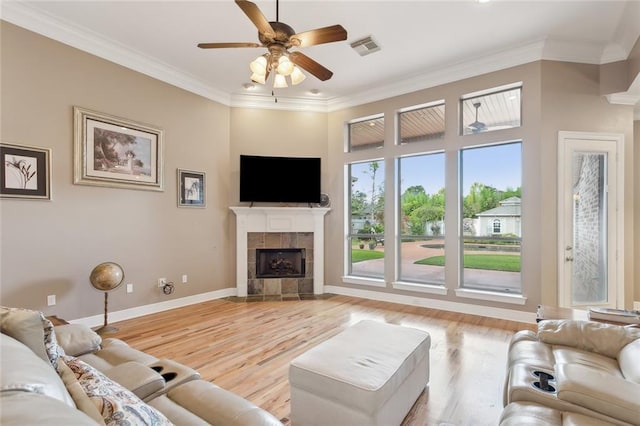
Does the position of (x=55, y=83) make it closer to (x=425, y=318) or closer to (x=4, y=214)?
(x=4, y=214)

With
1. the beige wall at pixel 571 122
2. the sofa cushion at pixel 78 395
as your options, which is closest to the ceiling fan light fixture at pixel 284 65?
the sofa cushion at pixel 78 395

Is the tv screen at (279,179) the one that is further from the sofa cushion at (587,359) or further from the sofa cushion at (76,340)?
the sofa cushion at (587,359)

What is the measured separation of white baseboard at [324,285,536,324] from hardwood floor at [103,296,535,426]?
0.14 m

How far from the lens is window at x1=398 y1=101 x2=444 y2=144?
16.2 ft

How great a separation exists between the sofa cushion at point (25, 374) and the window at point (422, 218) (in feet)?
15.7

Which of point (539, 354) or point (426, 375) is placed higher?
point (539, 354)

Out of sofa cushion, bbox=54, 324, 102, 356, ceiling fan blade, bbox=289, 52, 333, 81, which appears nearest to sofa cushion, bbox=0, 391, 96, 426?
sofa cushion, bbox=54, 324, 102, 356

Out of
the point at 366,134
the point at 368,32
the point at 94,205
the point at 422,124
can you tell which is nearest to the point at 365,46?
the point at 368,32

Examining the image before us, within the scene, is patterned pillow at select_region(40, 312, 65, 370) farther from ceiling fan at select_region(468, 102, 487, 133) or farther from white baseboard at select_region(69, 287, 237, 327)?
ceiling fan at select_region(468, 102, 487, 133)

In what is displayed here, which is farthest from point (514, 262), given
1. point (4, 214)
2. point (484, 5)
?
point (4, 214)

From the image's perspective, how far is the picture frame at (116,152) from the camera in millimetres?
3781

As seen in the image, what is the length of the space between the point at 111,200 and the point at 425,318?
444cm

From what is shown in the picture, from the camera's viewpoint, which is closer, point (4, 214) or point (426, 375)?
point (426, 375)

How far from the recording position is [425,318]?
4.25 metres
